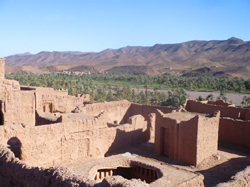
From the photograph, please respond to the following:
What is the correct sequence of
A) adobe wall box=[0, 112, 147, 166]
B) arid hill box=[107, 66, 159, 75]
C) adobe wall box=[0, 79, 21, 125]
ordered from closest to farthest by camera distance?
adobe wall box=[0, 112, 147, 166]
adobe wall box=[0, 79, 21, 125]
arid hill box=[107, 66, 159, 75]

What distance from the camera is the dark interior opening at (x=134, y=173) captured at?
10.6 metres

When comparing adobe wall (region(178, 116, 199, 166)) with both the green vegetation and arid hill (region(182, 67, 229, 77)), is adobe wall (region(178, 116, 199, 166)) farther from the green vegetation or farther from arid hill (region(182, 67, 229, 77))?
arid hill (region(182, 67, 229, 77))

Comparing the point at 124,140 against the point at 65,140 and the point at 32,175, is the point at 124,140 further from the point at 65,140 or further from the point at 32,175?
the point at 32,175

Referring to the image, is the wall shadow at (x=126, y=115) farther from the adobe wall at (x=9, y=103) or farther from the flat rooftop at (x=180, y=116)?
the adobe wall at (x=9, y=103)

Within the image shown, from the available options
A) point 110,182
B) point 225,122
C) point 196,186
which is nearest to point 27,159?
point 110,182

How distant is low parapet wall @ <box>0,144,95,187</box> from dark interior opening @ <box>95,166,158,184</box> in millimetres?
3793

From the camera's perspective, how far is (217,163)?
39.4 feet

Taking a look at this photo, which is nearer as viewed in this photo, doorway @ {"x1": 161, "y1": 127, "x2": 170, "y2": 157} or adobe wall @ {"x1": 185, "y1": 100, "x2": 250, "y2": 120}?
doorway @ {"x1": 161, "y1": 127, "x2": 170, "y2": 157}

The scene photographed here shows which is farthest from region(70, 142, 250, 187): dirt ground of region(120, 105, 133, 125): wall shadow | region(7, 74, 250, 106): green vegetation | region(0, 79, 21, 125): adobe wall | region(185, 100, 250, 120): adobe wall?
region(7, 74, 250, 106): green vegetation

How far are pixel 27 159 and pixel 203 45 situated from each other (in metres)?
170

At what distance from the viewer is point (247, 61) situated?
91750mm

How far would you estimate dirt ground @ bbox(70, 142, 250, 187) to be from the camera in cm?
1053


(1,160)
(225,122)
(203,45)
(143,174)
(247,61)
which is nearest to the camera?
(1,160)

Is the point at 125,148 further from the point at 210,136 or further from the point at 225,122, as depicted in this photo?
the point at 225,122
